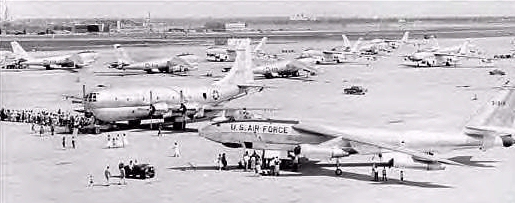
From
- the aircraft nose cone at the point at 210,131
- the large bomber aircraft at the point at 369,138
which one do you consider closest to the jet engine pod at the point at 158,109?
the aircraft nose cone at the point at 210,131

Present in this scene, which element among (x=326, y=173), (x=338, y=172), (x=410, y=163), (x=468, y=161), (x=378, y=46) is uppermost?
(x=378, y=46)

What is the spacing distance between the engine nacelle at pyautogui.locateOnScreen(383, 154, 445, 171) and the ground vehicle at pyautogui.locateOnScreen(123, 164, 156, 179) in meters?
14.0

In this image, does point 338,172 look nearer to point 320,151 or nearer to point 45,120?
point 320,151

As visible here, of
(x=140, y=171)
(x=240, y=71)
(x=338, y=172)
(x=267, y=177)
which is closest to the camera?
(x=140, y=171)

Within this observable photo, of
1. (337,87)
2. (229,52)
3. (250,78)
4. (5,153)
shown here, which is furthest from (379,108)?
(229,52)

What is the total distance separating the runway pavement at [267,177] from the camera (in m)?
35.5

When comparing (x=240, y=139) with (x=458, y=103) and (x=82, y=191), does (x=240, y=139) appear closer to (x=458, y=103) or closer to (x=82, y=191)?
(x=82, y=191)

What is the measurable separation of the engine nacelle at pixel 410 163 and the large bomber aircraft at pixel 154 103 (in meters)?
20.0

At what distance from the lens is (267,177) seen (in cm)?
3962

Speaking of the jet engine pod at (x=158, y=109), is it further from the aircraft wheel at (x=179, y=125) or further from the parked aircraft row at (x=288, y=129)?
the aircraft wheel at (x=179, y=125)

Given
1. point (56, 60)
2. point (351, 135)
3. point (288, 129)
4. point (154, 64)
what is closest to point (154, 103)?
point (288, 129)

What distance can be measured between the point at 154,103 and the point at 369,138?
21.3 m

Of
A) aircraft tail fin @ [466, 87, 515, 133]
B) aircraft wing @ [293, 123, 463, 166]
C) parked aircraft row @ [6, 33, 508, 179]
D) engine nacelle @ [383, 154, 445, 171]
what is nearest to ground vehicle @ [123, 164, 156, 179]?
parked aircraft row @ [6, 33, 508, 179]

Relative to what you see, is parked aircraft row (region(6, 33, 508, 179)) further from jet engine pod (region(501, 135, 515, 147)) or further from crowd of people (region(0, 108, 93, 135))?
crowd of people (region(0, 108, 93, 135))
